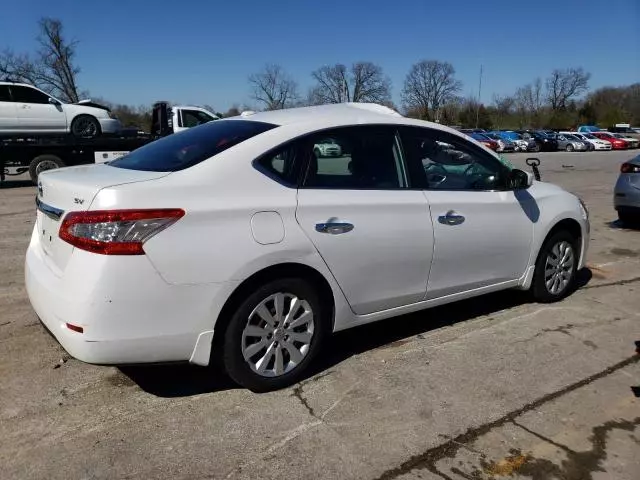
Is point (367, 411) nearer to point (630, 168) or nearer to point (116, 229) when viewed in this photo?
point (116, 229)

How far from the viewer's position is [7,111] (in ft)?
46.3

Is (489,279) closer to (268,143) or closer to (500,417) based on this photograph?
(500,417)

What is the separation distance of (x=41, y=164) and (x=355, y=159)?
12.2 m

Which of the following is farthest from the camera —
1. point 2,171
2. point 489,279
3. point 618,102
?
point 618,102

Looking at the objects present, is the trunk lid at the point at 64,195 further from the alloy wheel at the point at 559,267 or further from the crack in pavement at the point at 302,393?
the alloy wheel at the point at 559,267

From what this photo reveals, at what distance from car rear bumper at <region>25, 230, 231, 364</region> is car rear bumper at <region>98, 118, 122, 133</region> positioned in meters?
13.8

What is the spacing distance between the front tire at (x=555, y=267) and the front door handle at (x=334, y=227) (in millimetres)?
2137

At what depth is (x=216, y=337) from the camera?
308 cm

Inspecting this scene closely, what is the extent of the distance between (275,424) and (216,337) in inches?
22.2

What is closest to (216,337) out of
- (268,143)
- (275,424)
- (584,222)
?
(275,424)

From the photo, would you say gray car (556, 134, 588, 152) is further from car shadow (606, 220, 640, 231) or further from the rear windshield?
the rear windshield

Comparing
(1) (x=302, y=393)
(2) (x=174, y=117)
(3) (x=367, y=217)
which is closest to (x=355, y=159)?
(3) (x=367, y=217)

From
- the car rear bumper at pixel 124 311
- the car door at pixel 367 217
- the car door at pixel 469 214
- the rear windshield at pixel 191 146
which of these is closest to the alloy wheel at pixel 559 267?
the car door at pixel 469 214

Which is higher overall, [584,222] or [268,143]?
[268,143]
